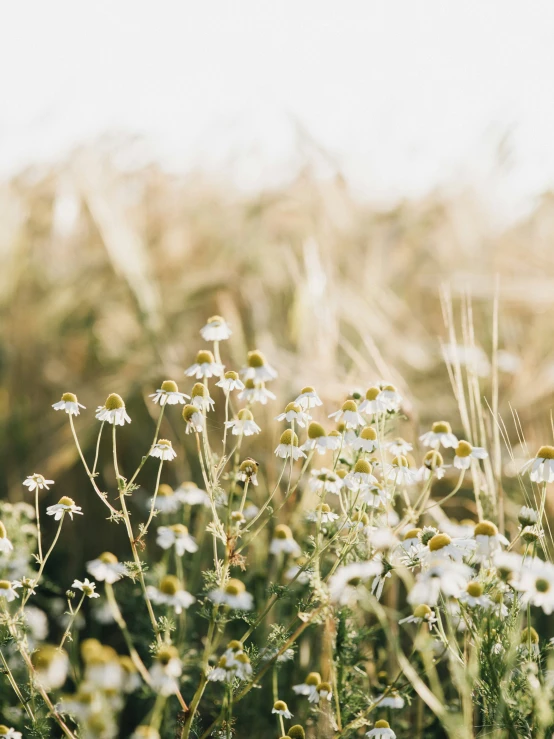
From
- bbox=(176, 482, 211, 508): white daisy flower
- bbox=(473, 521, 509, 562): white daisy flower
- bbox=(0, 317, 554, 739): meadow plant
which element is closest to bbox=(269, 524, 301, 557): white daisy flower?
bbox=(0, 317, 554, 739): meadow plant

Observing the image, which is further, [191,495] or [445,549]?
[191,495]

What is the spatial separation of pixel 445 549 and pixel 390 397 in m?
0.23

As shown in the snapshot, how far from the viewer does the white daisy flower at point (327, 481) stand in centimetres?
82

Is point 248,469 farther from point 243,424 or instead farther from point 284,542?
point 284,542

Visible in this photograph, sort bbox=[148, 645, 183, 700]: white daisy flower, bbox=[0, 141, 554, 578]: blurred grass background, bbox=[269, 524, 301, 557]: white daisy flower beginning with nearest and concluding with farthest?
bbox=[148, 645, 183, 700]: white daisy flower, bbox=[269, 524, 301, 557]: white daisy flower, bbox=[0, 141, 554, 578]: blurred grass background

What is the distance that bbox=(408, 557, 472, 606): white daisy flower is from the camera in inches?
26.3

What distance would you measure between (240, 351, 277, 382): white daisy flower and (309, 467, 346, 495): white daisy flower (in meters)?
0.12

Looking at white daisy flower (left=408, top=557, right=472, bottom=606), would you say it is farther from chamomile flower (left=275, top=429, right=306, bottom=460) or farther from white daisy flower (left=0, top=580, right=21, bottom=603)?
white daisy flower (left=0, top=580, right=21, bottom=603)

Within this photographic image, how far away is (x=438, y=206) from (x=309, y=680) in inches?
67.8

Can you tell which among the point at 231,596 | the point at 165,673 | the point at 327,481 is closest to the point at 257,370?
the point at 327,481

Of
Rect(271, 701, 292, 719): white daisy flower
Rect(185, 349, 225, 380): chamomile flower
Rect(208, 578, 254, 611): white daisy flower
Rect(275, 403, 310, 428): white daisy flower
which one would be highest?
Rect(185, 349, 225, 380): chamomile flower

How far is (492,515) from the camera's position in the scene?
1.00m

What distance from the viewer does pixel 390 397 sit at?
3.12 ft

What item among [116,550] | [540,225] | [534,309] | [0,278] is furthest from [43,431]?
[540,225]
